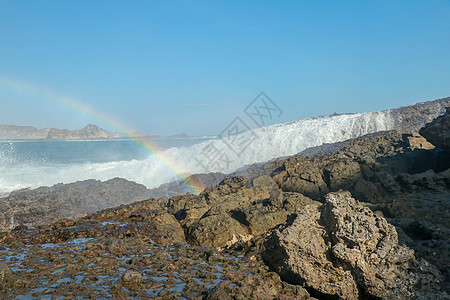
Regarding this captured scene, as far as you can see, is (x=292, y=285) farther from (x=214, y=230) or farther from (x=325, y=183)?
(x=325, y=183)

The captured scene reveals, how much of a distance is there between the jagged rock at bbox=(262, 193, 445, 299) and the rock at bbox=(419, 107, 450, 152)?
9.51 meters

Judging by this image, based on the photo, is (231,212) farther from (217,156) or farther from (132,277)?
(217,156)

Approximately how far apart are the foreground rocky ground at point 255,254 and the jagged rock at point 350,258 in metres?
0.01

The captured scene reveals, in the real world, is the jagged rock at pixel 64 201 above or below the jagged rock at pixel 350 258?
below

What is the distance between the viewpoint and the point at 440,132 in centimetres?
1251

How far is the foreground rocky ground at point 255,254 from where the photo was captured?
4.58 meters

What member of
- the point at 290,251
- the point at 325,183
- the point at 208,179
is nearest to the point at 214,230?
the point at 290,251

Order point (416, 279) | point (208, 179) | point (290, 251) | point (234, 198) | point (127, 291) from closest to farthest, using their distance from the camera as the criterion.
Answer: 1. point (416, 279)
2. point (127, 291)
3. point (290, 251)
4. point (234, 198)
5. point (208, 179)

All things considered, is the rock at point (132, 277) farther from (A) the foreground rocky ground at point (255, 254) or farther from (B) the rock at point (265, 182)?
(B) the rock at point (265, 182)

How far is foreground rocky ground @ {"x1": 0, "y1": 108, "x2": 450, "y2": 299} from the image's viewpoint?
4.58m

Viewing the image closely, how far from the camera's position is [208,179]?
2027cm

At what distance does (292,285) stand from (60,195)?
16092 millimetres

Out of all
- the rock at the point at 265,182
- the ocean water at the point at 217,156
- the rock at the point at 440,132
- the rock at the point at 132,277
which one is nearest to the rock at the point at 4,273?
the rock at the point at 132,277

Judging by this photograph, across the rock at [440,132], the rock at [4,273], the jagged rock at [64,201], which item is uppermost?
the rock at [440,132]
